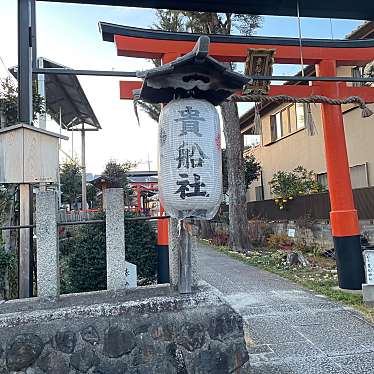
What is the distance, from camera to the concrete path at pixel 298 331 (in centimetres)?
397

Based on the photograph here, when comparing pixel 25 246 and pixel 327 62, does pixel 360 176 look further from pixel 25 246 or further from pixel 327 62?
pixel 25 246

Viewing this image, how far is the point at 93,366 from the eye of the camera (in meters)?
3.36

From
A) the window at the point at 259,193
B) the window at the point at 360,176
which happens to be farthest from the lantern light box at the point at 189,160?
the window at the point at 259,193

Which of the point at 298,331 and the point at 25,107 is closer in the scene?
the point at 25,107

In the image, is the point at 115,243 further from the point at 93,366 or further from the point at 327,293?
the point at 327,293

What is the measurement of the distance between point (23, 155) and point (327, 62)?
630 centimetres

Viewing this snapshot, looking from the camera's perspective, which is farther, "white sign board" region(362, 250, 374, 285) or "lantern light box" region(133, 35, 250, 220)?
"white sign board" region(362, 250, 374, 285)

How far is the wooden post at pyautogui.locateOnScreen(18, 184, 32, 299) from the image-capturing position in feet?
13.5

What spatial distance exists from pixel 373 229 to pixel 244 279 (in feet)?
12.6

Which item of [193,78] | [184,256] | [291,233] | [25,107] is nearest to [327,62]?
[193,78]

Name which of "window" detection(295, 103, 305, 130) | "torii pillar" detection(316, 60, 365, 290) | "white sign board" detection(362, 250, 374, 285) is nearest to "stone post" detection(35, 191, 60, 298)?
"white sign board" detection(362, 250, 374, 285)

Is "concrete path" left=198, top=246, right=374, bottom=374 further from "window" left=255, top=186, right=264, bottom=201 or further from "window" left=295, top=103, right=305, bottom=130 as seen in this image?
"window" left=255, top=186, right=264, bottom=201

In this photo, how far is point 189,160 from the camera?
3621 mm

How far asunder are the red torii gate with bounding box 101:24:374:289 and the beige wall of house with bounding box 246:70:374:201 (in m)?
4.04
